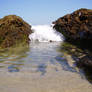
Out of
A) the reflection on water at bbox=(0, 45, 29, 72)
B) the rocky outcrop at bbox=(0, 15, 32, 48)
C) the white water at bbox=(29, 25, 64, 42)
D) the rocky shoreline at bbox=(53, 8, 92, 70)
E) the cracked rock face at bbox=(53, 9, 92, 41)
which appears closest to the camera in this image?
the reflection on water at bbox=(0, 45, 29, 72)

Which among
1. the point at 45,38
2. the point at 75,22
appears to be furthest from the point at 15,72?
the point at 45,38

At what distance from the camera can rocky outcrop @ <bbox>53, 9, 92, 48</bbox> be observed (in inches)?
174

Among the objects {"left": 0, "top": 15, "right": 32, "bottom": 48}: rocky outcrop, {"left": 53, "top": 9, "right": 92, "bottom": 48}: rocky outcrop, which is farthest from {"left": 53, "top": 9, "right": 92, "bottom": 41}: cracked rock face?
{"left": 0, "top": 15, "right": 32, "bottom": 48}: rocky outcrop

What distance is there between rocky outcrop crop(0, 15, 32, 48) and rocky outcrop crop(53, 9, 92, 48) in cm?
277

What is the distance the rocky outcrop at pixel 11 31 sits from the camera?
6.66 metres

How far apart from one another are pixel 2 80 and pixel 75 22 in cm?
559

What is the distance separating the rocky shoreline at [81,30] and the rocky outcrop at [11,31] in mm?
2802

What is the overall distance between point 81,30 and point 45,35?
593 cm

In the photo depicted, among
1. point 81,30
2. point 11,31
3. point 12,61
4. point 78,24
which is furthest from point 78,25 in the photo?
point 12,61

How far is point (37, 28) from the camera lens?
36.1 ft

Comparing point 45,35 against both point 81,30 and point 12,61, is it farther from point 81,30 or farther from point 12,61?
point 12,61

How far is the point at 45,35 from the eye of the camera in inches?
414

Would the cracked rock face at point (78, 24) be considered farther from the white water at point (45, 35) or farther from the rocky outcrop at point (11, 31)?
the rocky outcrop at point (11, 31)

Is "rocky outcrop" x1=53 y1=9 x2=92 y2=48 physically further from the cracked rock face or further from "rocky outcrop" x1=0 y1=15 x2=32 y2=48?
"rocky outcrop" x1=0 y1=15 x2=32 y2=48
